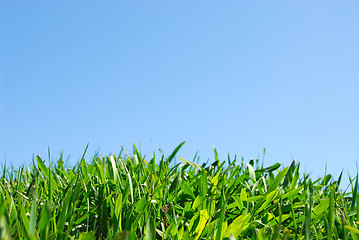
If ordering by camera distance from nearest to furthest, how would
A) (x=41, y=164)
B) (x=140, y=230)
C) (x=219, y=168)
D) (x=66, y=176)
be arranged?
(x=140, y=230)
(x=41, y=164)
(x=66, y=176)
(x=219, y=168)

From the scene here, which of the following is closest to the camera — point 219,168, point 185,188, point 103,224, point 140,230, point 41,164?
point 140,230

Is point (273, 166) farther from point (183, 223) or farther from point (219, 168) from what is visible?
point (183, 223)

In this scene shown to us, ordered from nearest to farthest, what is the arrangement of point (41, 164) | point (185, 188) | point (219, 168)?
point (185, 188), point (41, 164), point (219, 168)

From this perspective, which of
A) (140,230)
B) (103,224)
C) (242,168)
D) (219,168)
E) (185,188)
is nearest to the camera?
(140,230)

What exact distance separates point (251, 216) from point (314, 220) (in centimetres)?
27

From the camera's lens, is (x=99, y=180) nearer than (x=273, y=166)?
Yes

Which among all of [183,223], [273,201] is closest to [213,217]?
[183,223]

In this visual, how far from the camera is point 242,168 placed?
87.7 inches

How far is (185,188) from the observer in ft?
5.32

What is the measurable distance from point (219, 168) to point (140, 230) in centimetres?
84

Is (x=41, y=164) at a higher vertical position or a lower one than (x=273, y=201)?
higher

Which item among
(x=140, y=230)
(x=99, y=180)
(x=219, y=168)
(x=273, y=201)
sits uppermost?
(x=219, y=168)

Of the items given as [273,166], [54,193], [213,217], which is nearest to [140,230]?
[213,217]

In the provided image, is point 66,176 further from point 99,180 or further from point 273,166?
point 273,166
